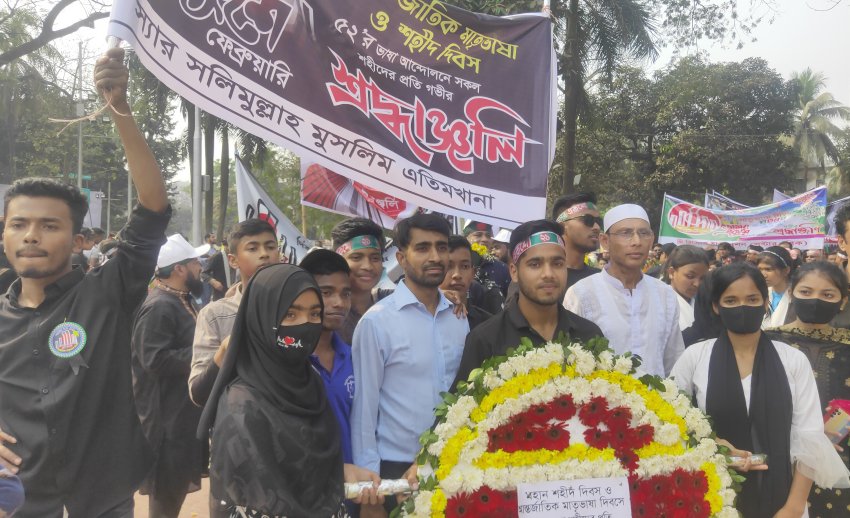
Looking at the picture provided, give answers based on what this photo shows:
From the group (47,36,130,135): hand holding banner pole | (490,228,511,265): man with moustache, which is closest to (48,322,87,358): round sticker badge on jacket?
(47,36,130,135): hand holding banner pole

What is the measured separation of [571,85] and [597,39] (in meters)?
1.42

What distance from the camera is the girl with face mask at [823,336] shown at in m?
3.29

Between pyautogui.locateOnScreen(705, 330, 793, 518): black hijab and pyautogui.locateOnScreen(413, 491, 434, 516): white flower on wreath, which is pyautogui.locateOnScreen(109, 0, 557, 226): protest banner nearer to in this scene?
pyautogui.locateOnScreen(705, 330, 793, 518): black hijab

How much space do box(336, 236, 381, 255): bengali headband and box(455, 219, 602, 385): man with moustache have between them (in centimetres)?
102

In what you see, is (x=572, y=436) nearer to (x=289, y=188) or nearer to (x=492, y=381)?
(x=492, y=381)

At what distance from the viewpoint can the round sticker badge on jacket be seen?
249 cm

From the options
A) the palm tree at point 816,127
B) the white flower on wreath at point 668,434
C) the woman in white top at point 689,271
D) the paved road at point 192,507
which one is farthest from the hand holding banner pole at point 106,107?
the palm tree at point 816,127

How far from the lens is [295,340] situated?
8.11 ft

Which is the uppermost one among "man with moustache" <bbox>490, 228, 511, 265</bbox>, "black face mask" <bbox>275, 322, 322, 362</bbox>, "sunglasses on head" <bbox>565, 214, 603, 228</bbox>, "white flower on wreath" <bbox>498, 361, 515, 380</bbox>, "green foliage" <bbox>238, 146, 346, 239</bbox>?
"green foliage" <bbox>238, 146, 346, 239</bbox>

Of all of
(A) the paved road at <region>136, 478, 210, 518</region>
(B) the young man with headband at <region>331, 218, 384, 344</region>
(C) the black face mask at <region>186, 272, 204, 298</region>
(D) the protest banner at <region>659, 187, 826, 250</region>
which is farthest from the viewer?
(D) the protest banner at <region>659, 187, 826, 250</region>

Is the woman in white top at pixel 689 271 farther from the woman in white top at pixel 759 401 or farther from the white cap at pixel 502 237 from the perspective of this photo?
the woman in white top at pixel 759 401

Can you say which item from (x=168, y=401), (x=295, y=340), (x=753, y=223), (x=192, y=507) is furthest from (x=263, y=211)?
(x=753, y=223)

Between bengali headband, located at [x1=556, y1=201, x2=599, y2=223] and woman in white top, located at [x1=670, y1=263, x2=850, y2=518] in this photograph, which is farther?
bengali headband, located at [x1=556, y1=201, x2=599, y2=223]

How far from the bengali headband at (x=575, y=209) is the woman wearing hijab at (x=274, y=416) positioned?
237 centimetres
